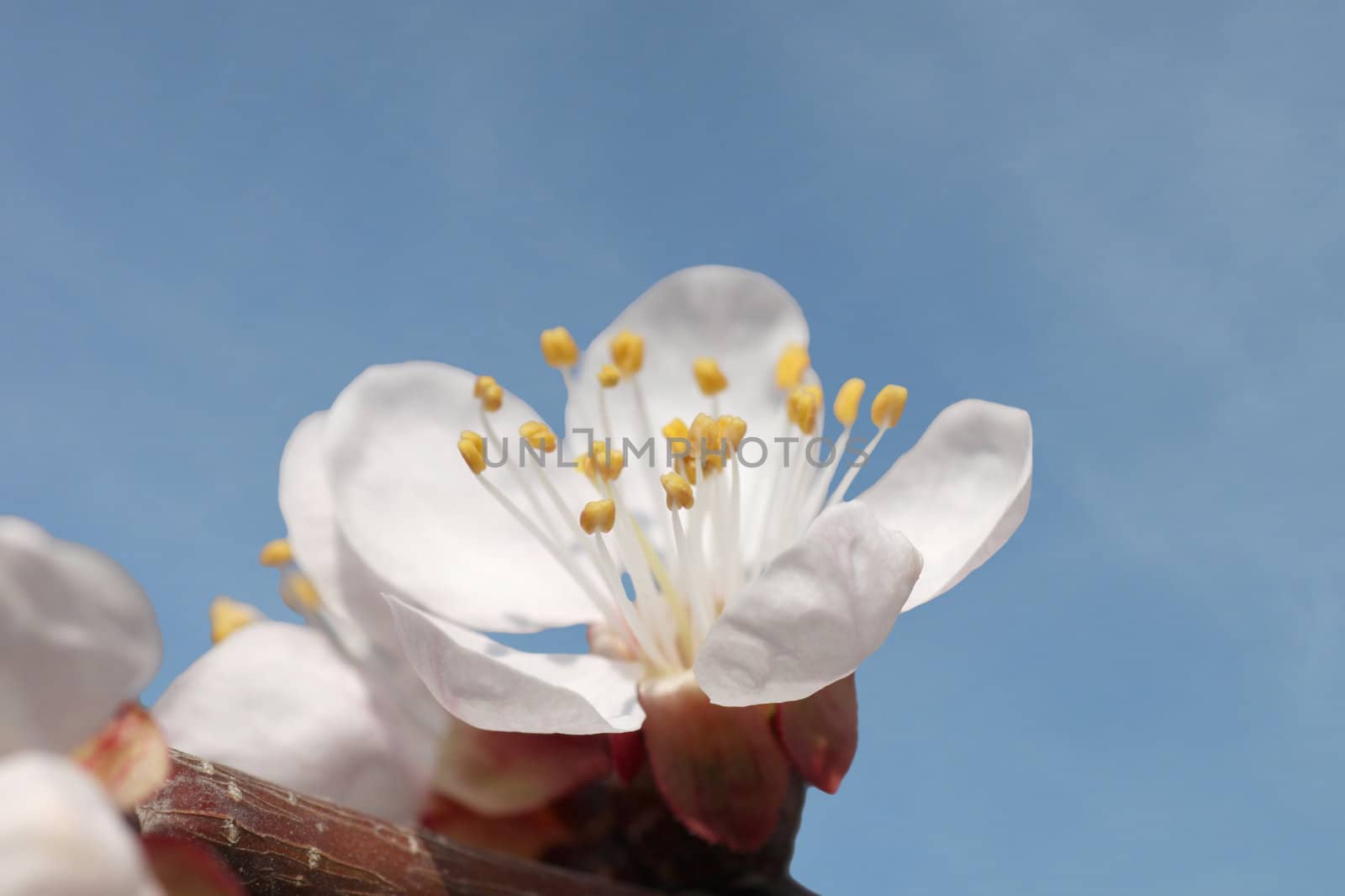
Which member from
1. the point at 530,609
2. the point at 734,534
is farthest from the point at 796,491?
the point at 530,609

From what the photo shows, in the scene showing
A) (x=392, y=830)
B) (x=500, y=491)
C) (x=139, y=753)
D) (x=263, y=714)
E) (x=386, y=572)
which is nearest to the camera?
(x=139, y=753)

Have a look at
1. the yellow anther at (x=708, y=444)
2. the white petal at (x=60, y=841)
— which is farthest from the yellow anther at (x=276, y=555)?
the white petal at (x=60, y=841)

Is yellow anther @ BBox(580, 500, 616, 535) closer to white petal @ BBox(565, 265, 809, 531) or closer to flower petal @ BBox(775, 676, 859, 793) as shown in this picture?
flower petal @ BBox(775, 676, 859, 793)

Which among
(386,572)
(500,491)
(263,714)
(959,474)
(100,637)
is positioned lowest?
(100,637)

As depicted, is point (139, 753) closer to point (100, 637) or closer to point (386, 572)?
point (100, 637)

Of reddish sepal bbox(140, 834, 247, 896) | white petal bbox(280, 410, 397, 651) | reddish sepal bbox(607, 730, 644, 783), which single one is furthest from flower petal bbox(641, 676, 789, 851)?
reddish sepal bbox(140, 834, 247, 896)

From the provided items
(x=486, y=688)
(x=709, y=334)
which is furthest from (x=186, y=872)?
(x=709, y=334)

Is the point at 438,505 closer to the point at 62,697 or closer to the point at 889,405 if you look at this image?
the point at 889,405
